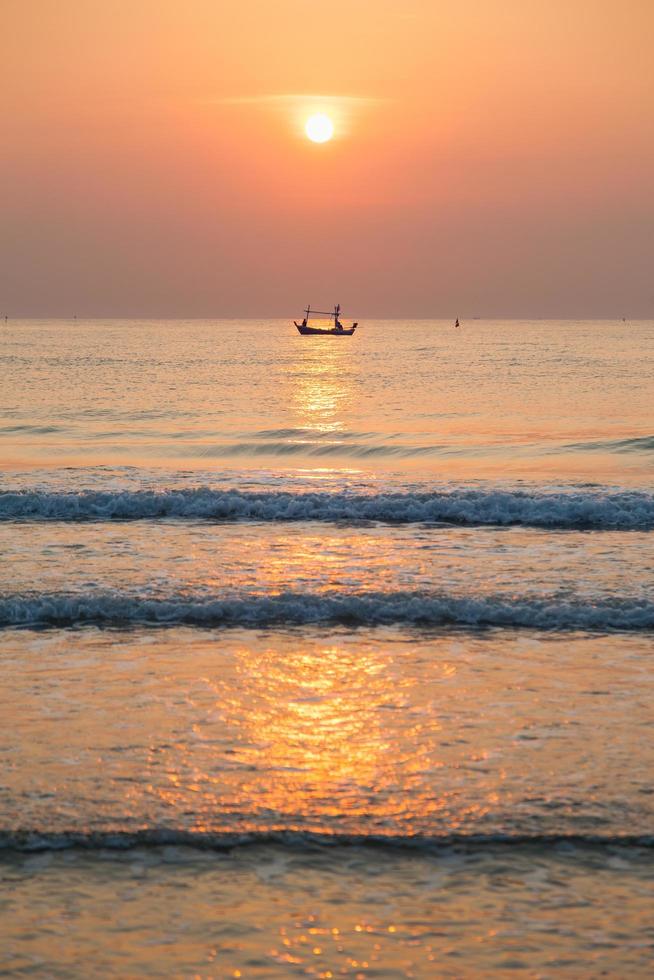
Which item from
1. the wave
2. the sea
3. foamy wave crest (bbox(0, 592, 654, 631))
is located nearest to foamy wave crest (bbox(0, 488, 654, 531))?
the sea

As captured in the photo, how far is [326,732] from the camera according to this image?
7.91 meters

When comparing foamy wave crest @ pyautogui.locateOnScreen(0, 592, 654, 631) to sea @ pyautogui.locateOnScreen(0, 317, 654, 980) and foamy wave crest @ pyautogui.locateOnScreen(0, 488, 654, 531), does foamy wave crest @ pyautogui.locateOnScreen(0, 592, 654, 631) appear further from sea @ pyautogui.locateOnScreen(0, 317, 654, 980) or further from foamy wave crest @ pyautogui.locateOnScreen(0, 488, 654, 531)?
foamy wave crest @ pyautogui.locateOnScreen(0, 488, 654, 531)

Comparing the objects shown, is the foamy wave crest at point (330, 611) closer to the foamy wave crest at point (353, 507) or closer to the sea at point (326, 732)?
the sea at point (326, 732)

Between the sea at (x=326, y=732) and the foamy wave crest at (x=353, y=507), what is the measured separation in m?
0.08

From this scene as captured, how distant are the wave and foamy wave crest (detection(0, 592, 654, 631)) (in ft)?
17.7

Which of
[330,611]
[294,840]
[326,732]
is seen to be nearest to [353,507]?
[330,611]

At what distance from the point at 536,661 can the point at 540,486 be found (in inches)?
Answer: 543

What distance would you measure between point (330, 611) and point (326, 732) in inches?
170

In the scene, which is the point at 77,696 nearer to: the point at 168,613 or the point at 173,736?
the point at 173,736

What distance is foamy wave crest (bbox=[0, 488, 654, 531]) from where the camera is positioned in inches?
781

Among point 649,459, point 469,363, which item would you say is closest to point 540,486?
point 649,459

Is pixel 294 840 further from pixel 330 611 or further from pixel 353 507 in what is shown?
pixel 353 507

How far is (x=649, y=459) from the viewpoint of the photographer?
30375 mm

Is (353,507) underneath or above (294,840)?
above
